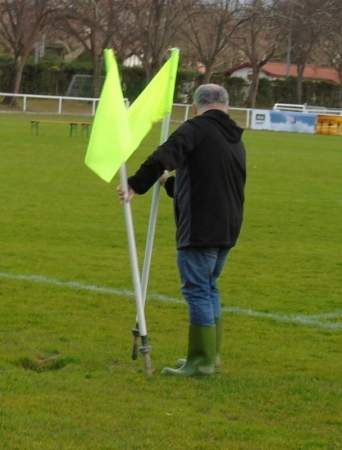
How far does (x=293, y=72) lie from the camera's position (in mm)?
107562

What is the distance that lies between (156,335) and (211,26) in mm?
59129

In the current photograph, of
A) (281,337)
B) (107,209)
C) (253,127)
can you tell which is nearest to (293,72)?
(253,127)

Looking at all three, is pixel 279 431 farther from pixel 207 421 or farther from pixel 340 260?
pixel 340 260

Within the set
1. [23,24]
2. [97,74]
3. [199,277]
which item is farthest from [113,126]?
[97,74]

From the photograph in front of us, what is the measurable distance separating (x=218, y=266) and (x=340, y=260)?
16.3 feet

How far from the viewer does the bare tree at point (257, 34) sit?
64.3m

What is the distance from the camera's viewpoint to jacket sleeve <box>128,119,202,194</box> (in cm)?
553

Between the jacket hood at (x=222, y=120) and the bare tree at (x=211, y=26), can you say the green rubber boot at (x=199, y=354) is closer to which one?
the jacket hood at (x=222, y=120)

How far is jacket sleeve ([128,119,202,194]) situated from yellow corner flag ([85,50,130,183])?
18cm

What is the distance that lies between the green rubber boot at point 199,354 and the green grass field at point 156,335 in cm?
11

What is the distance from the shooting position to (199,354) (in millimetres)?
5977

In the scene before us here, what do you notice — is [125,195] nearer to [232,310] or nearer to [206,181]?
[206,181]

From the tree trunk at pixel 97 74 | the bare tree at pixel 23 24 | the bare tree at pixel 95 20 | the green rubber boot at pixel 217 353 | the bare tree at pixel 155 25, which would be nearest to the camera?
the green rubber boot at pixel 217 353

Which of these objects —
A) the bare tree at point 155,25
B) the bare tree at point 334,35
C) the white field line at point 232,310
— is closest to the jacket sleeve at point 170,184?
the white field line at point 232,310
